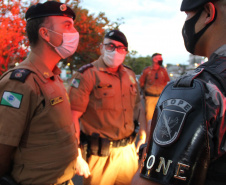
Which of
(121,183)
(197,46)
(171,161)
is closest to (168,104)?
(171,161)

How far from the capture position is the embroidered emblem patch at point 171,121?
2.58ft

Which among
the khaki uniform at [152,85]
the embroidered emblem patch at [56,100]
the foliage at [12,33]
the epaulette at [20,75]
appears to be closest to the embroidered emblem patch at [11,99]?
the epaulette at [20,75]

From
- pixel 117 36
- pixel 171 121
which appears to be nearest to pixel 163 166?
pixel 171 121

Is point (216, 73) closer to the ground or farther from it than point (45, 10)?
closer to the ground

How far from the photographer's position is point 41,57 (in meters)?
1.91

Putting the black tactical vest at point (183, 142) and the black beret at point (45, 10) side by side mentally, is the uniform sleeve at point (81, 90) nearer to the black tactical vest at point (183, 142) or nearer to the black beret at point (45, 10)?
the black beret at point (45, 10)

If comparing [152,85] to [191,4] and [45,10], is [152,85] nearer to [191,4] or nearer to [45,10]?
[45,10]

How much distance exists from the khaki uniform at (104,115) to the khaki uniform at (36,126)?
2.91 ft

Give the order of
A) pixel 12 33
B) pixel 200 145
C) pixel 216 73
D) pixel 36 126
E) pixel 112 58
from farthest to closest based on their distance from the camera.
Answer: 1. pixel 12 33
2. pixel 112 58
3. pixel 36 126
4. pixel 216 73
5. pixel 200 145

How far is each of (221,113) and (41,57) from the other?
4.98 feet

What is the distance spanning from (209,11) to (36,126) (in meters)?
1.29

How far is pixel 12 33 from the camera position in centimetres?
951


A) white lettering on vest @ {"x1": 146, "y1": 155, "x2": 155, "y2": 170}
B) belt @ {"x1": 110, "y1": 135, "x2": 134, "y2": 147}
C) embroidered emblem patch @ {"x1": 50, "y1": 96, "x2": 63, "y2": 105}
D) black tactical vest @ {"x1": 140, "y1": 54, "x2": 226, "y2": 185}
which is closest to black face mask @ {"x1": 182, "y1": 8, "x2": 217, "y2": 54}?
black tactical vest @ {"x1": 140, "y1": 54, "x2": 226, "y2": 185}

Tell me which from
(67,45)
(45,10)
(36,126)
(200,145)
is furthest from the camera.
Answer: (67,45)
